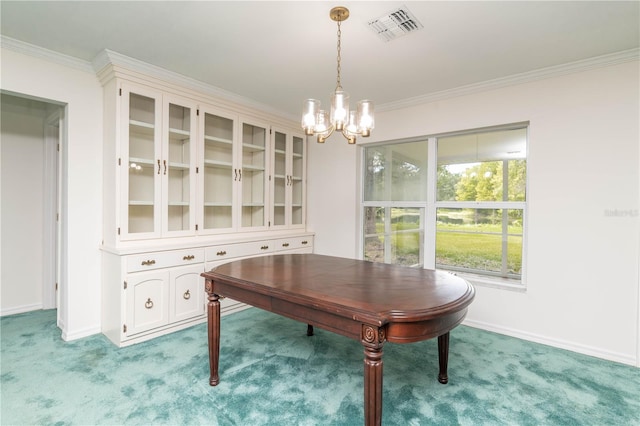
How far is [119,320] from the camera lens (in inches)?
102

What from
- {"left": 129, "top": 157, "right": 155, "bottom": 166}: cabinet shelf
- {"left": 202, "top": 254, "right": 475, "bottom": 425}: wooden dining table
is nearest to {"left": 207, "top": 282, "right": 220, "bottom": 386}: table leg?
{"left": 202, "top": 254, "right": 475, "bottom": 425}: wooden dining table

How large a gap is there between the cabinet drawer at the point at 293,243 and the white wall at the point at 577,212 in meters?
2.18

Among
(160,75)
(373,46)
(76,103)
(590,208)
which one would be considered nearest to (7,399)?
(76,103)

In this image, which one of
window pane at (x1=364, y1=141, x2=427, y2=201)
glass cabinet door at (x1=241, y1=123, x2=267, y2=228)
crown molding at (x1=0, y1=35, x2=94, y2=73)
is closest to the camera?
crown molding at (x1=0, y1=35, x2=94, y2=73)

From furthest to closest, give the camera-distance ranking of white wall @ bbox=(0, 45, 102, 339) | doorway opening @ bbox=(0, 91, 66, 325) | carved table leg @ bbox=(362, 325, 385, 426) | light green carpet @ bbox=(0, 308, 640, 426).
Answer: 1. doorway opening @ bbox=(0, 91, 66, 325)
2. white wall @ bbox=(0, 45, 102, 339)
3. light green carpet @ bbox=(0, 308, 640, 426)
4. carved table leg @ bbox=(362, 325, 385, 426)

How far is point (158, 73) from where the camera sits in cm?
282

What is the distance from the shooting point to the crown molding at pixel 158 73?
2.55m

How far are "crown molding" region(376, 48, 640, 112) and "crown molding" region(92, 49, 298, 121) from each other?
1.77 meters

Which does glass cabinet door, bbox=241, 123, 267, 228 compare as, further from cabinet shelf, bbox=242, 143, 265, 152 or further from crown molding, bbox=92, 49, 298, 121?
crown molding, bbox=92, 49, 298, 121

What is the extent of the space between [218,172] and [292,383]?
95.6 inches

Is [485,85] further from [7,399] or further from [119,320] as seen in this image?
[7,399]

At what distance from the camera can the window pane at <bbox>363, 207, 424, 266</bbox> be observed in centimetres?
369

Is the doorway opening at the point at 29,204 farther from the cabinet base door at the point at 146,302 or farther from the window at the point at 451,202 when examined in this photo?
the window at the point at 451,202

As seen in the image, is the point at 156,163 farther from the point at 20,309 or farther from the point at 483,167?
the point at 483,167
